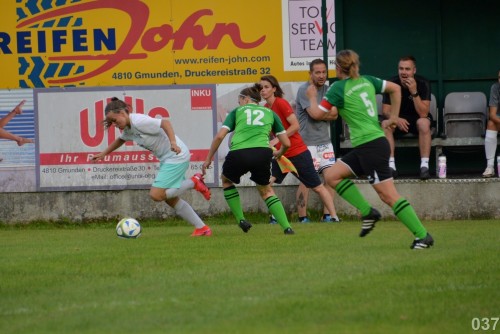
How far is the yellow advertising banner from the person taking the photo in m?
18.1

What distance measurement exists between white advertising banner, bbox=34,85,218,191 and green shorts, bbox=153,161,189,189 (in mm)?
3664

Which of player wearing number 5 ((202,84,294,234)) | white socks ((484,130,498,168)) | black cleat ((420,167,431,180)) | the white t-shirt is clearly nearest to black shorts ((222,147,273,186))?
player wearing number 5 ((202,84,294,234))

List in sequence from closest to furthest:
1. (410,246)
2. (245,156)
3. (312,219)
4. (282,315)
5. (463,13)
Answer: (282,315) < (410,246) < (245,156) < (312,219) < (463,13)

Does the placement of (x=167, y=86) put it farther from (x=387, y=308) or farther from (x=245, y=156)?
(x=387, y=308)

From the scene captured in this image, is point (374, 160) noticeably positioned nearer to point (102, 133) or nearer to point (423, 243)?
point (423, 243)

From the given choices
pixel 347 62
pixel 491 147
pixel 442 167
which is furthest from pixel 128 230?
pixel 491 147

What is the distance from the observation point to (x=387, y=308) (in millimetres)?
7734

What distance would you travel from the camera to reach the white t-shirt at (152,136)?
46.0 ft

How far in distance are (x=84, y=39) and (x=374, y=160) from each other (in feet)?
26.4

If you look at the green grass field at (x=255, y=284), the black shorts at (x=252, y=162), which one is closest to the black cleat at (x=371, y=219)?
the green grass field at (x=255, y=284)

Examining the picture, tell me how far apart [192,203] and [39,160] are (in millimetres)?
2434

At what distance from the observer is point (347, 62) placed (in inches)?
454

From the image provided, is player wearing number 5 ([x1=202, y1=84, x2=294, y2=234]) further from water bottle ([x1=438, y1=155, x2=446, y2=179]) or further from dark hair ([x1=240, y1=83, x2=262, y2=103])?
water bottle ([x1=438, y1=155, x2=446, y2=179])

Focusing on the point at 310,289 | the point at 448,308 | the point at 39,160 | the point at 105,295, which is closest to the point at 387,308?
the point at 448,308
